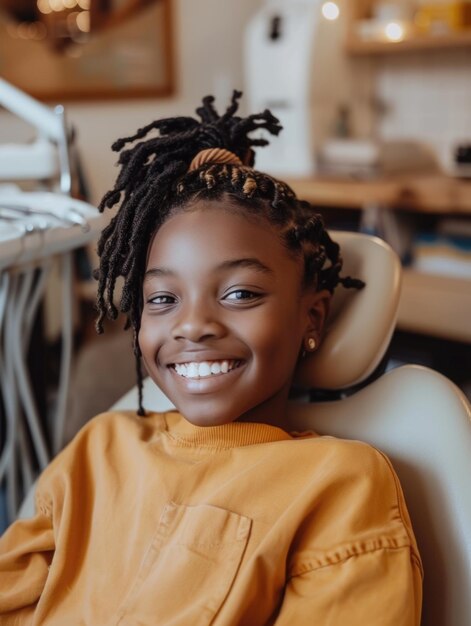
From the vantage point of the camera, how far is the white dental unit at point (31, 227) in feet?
3.40

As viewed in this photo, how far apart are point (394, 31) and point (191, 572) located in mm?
2139

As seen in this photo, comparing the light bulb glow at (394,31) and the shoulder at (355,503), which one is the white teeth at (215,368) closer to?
the shoulder at (355,503)

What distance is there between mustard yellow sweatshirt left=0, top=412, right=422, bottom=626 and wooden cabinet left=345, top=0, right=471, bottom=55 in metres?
1.89

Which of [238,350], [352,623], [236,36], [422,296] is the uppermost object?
[236,36]

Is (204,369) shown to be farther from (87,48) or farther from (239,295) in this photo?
(87,48)

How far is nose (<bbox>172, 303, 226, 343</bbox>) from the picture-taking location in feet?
2.54

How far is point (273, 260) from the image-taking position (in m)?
0.82

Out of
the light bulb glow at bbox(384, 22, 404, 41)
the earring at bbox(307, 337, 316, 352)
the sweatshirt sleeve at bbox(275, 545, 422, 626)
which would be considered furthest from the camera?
the light bulb glow at bbox(384, 22, 404, 41)

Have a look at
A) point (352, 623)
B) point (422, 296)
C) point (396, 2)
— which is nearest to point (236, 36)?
point (396, 2)

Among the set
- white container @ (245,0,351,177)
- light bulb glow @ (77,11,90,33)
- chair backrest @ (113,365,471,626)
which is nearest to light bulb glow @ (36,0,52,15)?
light bulb glow @ (77,11,90,33)

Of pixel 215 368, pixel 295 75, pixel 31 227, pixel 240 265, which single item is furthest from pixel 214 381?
pixel 295 75

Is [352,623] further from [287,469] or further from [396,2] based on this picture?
[396,2]

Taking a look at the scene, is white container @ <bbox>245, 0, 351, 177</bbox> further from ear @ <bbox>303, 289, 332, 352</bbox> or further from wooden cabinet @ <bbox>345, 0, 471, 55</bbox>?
ear @ <bbox>303, 289, 332, 352</bbox>

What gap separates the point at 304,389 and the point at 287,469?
0.21 metres
